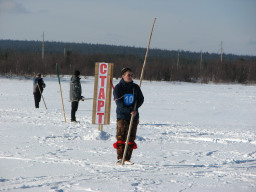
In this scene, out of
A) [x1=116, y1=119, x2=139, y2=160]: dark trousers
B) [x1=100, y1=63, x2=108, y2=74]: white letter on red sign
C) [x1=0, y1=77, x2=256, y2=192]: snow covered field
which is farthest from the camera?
[x1=100, y1=63, x2=108, y2=74]: white letter on red sign

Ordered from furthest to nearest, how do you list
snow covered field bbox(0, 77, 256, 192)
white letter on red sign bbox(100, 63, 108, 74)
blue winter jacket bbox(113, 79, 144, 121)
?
1. white letter on red sign bbox(100, 63, 108, 74)
2. blue winter jacket bbox(113, 79, 144, 121)
3. snow covered field bbox(0, 77, 256, 192)

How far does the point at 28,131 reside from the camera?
8.91 metres

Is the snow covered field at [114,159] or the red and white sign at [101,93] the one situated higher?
the red and white sign at [101,93]

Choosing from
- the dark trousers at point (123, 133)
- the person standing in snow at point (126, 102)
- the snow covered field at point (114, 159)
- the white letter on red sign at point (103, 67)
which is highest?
the white letter on red sign at point (103, 67)

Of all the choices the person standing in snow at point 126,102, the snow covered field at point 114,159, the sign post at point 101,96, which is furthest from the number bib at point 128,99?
the sign post at point 101,96

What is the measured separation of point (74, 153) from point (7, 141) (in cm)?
184

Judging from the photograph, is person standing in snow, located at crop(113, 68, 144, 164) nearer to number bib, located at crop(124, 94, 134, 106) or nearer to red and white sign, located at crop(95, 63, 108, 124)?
number bib, located at crop(124, 94, 134, 106)

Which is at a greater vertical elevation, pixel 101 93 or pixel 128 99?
pixel 128 99

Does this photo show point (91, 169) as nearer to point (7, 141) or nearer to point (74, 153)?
point (74, 153)

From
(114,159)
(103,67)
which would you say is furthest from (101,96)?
(114,159)

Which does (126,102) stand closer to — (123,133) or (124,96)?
(124,96)

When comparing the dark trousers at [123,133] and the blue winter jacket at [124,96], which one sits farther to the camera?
the dark trousers at [123,133]

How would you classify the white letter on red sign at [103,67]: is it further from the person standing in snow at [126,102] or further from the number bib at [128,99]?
the number bib at [128,99]

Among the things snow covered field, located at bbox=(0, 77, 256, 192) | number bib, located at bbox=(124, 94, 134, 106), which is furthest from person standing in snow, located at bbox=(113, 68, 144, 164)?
snow covered field, located at bbox=(0, 77, 256, 192)
